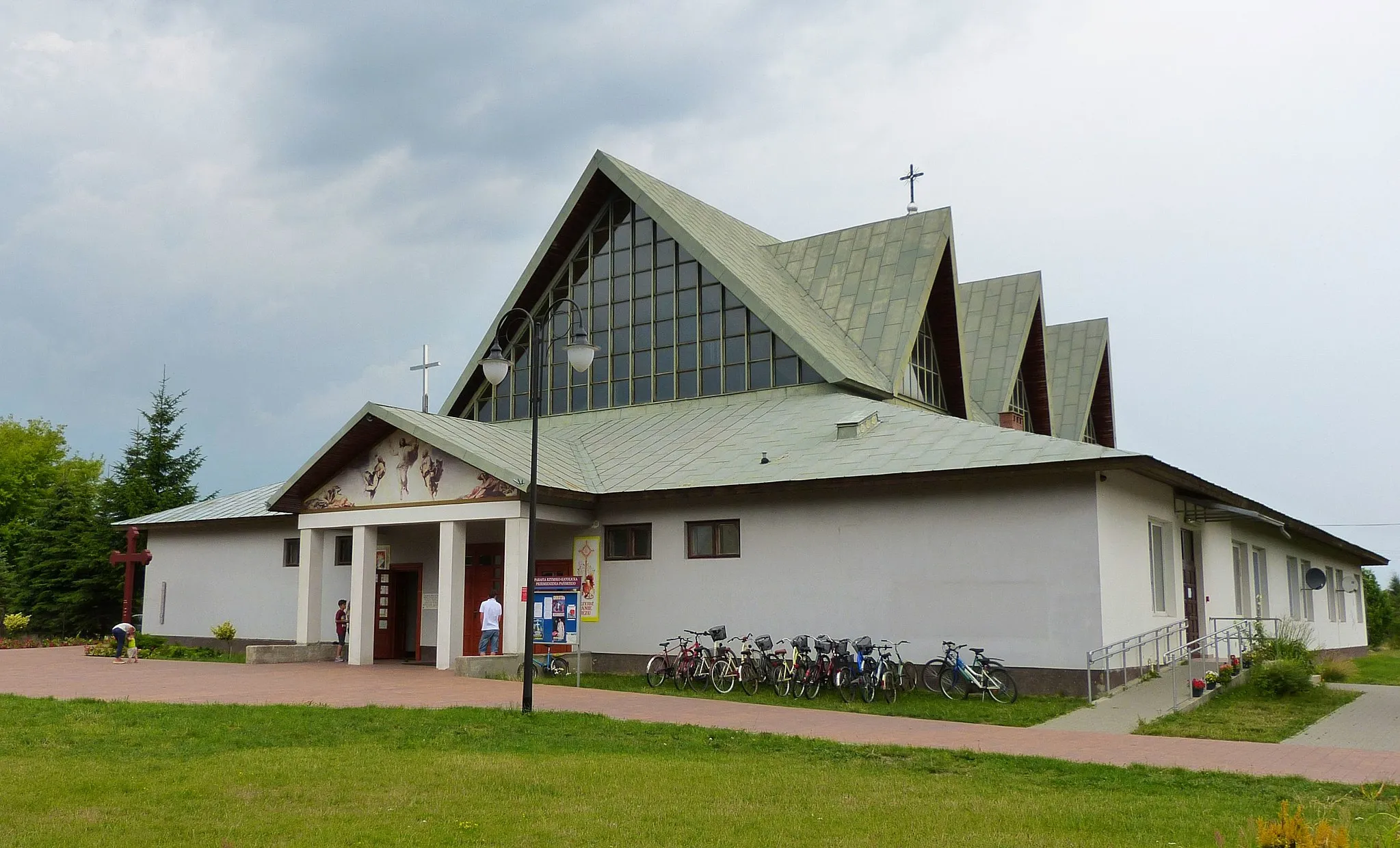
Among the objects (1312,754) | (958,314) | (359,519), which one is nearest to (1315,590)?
(958,314)

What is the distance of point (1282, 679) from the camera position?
56.7 feet

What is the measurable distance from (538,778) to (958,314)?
77.4 feet

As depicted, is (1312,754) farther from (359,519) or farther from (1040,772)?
(359,519)

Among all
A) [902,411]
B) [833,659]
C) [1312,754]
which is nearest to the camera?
[1312,754]

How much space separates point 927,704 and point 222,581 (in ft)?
69.3

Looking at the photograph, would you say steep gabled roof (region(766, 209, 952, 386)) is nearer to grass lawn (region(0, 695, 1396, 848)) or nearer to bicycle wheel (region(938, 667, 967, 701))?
bicycle wheel (region(938, 667, 967, 701))

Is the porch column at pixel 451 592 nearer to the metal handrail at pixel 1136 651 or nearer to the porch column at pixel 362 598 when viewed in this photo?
the porch column at pixel 362 598

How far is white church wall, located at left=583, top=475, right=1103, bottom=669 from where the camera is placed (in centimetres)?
1844

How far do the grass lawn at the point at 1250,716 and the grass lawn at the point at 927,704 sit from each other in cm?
167

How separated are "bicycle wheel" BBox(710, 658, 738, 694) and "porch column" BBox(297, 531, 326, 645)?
10.3 meters

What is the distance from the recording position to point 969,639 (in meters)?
19.1

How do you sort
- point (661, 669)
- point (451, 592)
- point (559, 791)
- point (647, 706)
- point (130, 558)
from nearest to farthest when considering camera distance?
point (559, 791)
point (647, 706)
point (661, 669)
point (451, 592)
point (130, 558)

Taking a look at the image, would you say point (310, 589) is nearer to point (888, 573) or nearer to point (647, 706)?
point (647, 706)

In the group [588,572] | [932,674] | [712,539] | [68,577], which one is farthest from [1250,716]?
[68,577]
